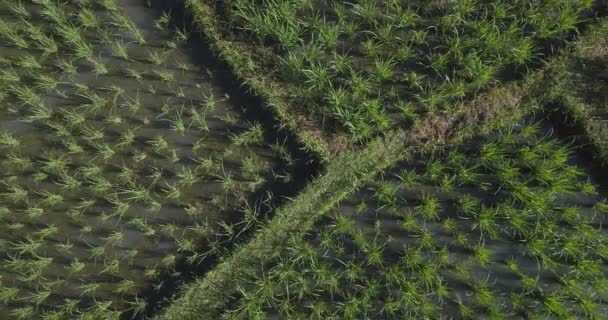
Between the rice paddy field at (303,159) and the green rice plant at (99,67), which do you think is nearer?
the rice paddy field at (303,159)

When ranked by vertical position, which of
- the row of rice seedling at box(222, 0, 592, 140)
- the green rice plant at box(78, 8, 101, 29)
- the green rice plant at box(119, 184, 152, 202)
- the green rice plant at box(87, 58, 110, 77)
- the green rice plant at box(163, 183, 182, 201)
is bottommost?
the green rice plant at box(119, 184, 152, 202)

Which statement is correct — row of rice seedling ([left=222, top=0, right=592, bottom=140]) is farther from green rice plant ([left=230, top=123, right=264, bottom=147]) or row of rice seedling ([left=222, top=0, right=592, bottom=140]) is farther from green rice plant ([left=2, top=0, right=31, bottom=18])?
green rice plant ([left=2, top=0, right=31, bottom=18])

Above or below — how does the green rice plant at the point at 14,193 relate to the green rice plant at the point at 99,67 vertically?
below

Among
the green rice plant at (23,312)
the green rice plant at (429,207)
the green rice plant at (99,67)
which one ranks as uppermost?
the green rice plant at (99,67)

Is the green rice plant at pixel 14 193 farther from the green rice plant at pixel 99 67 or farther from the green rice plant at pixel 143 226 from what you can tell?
the green rice plant at pixel 99 67

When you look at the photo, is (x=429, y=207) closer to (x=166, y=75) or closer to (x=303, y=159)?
(x=303, y=159)

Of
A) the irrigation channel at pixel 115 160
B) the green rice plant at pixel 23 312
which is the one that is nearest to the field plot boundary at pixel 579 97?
the irrigation channel at pixel 115 160

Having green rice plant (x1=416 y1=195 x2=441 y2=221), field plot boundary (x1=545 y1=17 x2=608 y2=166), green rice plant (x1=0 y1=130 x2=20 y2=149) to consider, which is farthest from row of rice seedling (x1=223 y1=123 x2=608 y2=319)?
green rice plant (x1=0 y1=130 x2=20 y2=149)
